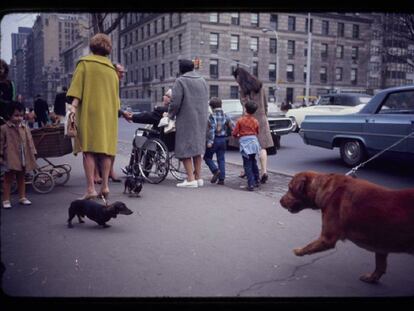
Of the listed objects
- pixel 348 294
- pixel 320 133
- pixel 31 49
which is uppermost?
pixel 31 49

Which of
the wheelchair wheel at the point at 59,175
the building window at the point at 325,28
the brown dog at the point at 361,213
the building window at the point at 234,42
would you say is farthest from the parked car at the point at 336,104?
the building window at the point at 325,28

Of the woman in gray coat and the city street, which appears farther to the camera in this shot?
the woman in gray coat

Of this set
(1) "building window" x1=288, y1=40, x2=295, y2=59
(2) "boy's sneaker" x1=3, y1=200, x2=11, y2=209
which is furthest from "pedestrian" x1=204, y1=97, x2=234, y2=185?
(1) "building window" x1=288, y1=40, x2=295, y2=59

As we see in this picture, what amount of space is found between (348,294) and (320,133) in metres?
5.99

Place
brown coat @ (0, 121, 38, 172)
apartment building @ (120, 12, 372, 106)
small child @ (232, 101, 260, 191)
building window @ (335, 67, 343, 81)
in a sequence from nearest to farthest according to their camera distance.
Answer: brown coat @ (0, 121, 38, 172)
small child @ (232, 101, 260, 191)
apartment building @ (120, 12, 372, 106)
building window @ (335, 67, 343, 81)

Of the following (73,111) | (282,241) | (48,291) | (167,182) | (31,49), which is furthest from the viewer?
(31,49)

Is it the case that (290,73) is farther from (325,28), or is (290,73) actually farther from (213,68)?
(213,68)

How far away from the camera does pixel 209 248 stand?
340 cm

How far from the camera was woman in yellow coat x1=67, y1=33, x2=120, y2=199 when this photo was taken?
4.72m

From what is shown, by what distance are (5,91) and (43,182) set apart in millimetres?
1450

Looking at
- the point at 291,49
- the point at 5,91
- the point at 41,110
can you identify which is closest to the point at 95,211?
the point at 5,91

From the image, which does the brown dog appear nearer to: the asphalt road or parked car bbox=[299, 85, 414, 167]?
the asphalt road

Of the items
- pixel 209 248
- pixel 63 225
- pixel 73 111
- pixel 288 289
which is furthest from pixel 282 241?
pixel 73 111

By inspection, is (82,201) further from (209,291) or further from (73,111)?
(209,291)
